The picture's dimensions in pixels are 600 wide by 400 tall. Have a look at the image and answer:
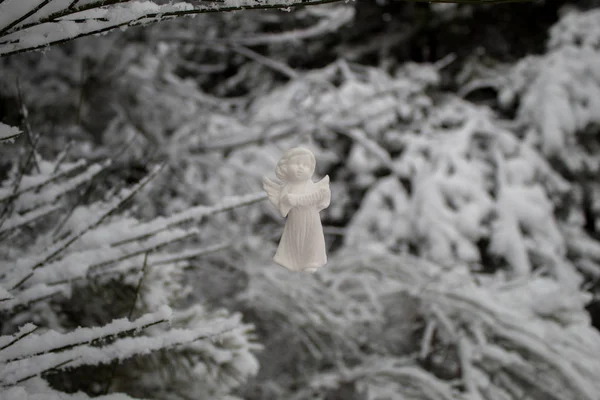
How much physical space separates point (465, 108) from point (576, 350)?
5.08ft

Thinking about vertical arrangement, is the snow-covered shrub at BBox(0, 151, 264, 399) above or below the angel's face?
below

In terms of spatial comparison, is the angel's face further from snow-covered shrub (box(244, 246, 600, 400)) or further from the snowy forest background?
snow-covered shrub (box(244, 246, 600, 400))

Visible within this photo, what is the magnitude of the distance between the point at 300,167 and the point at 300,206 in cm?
3

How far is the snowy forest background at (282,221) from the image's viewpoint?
0.57 meters

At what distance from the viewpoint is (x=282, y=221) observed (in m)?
2.07

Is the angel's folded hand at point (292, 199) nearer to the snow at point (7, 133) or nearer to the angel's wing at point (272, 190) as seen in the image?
the angel's wing at point (272, 190)

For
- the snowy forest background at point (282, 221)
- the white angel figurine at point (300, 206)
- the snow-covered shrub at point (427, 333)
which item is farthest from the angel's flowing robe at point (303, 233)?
the snow-covered shrub at point (427, 333)

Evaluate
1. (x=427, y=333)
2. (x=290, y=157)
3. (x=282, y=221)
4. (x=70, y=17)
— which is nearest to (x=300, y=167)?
(x=290, y=157)

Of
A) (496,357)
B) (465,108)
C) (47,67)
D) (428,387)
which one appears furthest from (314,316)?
(465,108)

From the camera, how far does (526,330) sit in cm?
124

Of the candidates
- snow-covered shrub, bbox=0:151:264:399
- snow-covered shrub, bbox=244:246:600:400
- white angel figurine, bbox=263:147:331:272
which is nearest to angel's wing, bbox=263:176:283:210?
white angel figurine, bbox=263:147:331:272

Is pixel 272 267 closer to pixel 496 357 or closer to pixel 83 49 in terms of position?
pixel 496 357

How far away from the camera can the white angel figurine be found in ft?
1.32

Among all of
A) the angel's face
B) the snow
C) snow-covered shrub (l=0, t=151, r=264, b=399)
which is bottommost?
snow-covered shrub (l=0, t=151, r=264, b=399)
